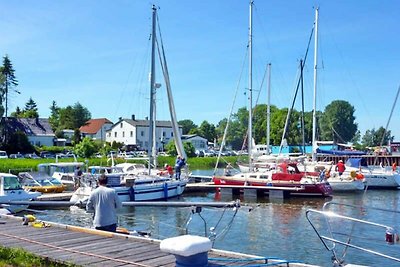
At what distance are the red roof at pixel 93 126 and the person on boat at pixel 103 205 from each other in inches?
4841

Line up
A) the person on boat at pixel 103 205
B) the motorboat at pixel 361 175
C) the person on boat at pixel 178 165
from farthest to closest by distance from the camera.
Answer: the motorboat at pixel 361 175 < the person on boat at pixel 178 165 < the person on boat at pixel 103 205

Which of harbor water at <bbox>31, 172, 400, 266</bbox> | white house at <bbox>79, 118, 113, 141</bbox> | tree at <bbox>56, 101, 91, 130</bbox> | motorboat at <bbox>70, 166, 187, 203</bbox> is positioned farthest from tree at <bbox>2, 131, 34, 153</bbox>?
harbor water at <bbox>31, 172, 400, 266</bbox>

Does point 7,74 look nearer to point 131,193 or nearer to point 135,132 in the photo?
point 135,132

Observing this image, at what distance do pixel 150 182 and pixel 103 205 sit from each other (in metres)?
24.6

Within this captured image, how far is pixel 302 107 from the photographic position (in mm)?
63469

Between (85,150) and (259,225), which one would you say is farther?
(85,150)

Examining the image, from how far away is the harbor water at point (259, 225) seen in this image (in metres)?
18.0

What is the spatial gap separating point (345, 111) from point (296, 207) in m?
134

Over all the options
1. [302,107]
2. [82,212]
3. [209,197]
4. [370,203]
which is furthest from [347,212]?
[302,107]

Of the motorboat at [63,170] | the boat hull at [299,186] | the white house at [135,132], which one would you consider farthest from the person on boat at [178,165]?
the white house at [135,132]

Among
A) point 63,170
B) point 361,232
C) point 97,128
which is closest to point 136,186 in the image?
point 63,170

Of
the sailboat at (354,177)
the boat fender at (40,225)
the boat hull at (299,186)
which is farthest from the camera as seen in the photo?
the sailboat at (354,177)

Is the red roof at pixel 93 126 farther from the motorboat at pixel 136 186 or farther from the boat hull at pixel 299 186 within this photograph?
the boat hull at pixel 299 186

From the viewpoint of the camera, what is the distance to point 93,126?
444ft
